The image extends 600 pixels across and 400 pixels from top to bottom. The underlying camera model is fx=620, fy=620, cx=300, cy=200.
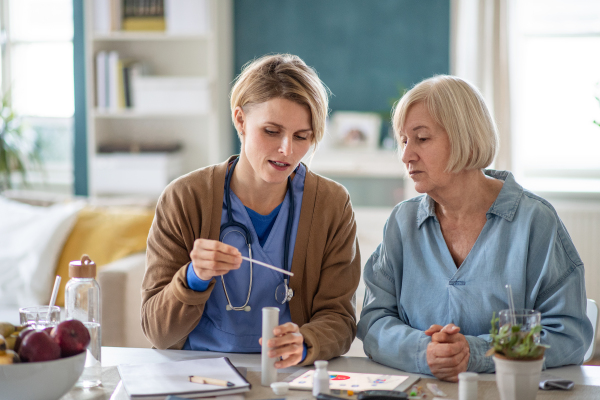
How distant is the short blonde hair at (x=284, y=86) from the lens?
153cm

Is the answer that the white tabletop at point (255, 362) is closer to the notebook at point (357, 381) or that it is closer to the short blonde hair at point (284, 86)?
the notebook at point (357, 381)

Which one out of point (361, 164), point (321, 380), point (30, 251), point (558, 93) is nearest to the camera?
point (321, 380)

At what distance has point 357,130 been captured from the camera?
398cm

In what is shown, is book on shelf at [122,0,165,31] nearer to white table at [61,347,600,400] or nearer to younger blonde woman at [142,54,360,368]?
younger blonde woman at [142,54,360,368]

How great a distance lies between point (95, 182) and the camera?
409 centimetres

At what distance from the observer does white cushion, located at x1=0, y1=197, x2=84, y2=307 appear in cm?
292

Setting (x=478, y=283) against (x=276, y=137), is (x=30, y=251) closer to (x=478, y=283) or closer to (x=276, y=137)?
(x=276, y=137)

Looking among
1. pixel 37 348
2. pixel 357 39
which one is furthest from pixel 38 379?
pixel 357 39

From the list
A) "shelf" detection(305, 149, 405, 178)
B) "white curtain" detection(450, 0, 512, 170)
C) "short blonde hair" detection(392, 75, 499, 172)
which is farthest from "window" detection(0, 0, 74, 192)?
"short blonde hair" detection(392, 75, 499, 172)

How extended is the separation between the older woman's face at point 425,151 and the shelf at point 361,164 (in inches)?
88.2

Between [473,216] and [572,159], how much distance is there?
2.92 m

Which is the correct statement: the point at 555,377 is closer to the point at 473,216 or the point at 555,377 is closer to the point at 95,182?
the point at 473,216

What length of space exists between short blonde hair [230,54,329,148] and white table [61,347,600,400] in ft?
1.87

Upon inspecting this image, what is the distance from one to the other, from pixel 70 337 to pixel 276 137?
684 mm
